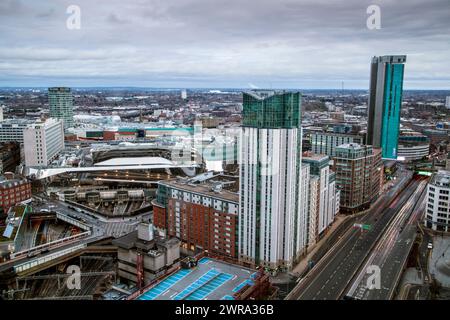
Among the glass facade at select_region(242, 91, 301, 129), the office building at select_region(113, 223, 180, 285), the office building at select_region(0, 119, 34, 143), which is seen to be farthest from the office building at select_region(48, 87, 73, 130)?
the glass facade at select_region(242, 91, 301, 129)

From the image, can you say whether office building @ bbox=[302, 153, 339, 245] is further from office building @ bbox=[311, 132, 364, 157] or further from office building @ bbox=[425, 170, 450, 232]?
office building @ bbox=[311, 132, 364, 157]

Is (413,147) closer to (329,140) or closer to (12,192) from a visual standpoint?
(329,140)

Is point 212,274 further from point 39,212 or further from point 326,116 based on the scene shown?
point 326,116

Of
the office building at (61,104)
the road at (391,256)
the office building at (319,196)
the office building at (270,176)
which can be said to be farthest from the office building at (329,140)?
the office building at (61,104)

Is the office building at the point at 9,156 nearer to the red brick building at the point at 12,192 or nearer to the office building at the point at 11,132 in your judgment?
the office building at the point at 11,132

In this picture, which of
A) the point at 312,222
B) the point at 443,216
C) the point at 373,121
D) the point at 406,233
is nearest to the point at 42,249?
the point at 312,222

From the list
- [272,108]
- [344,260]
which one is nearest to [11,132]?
[272,108]
